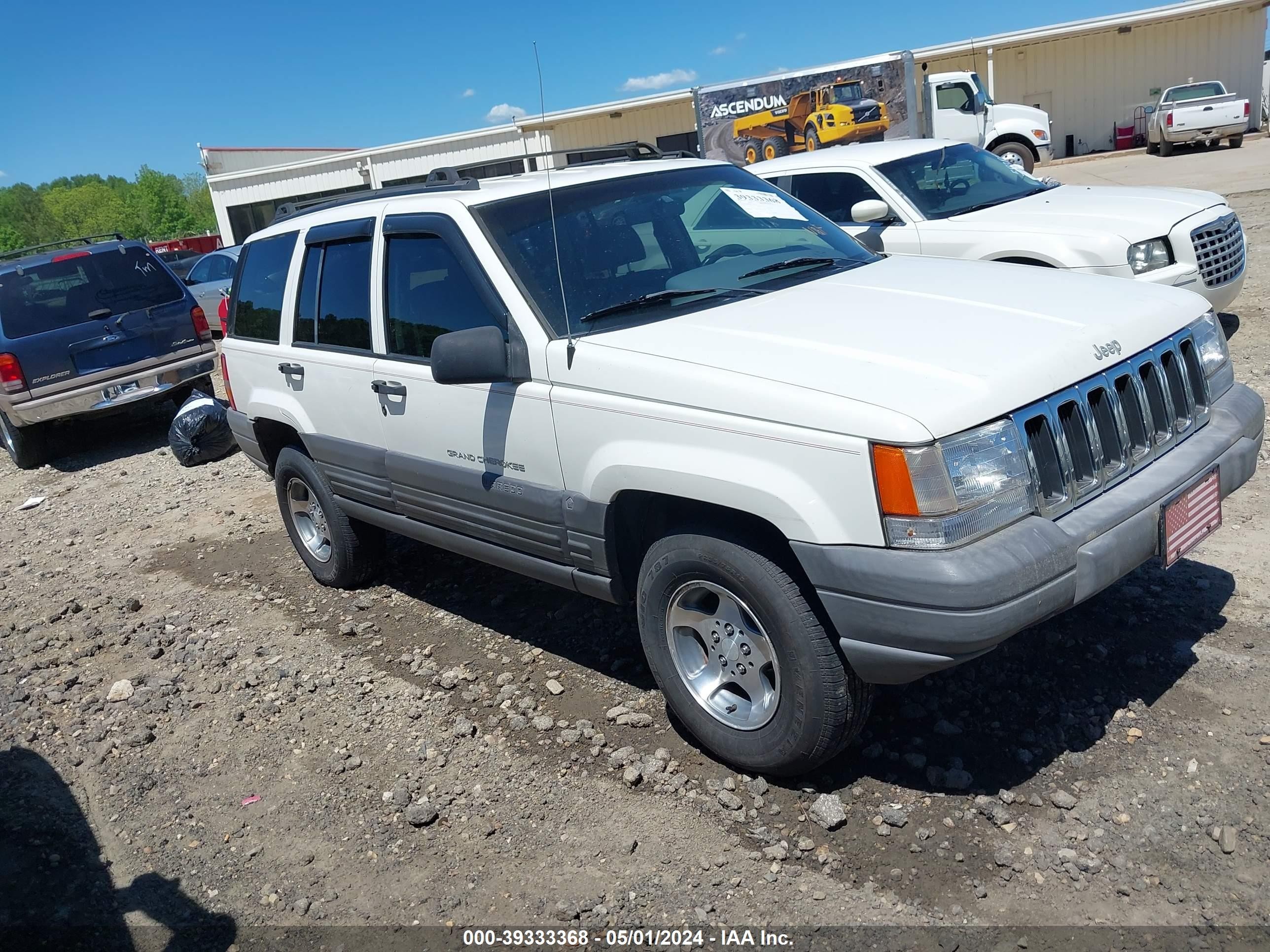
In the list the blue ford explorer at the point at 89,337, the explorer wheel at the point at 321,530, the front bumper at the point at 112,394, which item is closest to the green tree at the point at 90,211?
the blue ford explorer at the point at 89,337

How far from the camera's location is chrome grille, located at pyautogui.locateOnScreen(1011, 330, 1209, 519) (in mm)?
2996

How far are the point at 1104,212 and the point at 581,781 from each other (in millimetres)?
5863

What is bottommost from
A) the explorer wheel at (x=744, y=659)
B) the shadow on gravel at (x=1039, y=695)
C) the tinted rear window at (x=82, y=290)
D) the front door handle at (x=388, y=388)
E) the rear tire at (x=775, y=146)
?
the shadow on gravel at (x=1039, y=695)

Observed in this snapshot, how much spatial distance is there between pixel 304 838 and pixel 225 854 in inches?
11.0

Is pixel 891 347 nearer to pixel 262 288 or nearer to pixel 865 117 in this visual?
pixel 262 288

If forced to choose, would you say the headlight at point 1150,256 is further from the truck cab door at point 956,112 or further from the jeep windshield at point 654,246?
the truck cab door at point 956,112

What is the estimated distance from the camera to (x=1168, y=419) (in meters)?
3.45

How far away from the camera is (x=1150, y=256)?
695 cm

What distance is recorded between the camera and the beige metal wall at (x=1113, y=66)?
94.7 ft

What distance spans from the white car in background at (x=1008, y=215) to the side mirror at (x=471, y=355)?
12.8 ft

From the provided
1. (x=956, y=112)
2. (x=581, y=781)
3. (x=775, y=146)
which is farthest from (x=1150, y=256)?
(x=956, y=112)

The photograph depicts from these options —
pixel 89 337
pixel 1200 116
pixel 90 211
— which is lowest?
pixel 89 337

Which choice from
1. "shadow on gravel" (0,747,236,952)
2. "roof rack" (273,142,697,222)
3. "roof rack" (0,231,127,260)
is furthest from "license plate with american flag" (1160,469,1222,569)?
"roof rack" (0,231,127,260)

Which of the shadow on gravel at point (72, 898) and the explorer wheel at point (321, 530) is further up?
the explorer wheel at point (321, 530)
